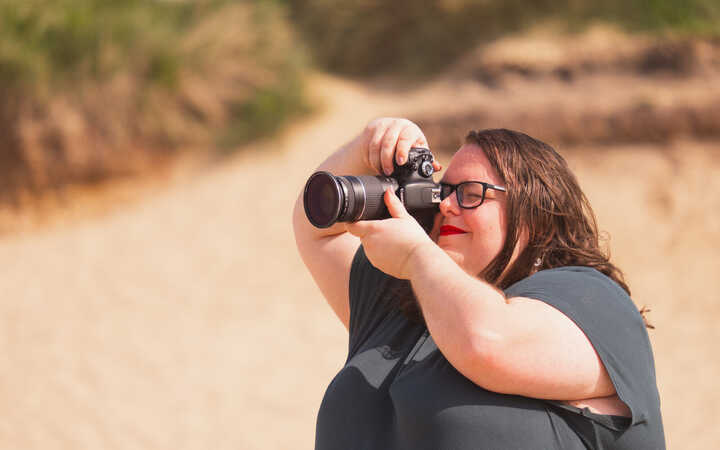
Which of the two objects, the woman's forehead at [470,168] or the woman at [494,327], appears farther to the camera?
the woman's forehead at [470,168]

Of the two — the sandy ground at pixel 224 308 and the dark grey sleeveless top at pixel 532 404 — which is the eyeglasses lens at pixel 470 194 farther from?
the sandy ground at pixel 224 308

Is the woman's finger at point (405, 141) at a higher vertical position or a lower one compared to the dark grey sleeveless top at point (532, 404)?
higher

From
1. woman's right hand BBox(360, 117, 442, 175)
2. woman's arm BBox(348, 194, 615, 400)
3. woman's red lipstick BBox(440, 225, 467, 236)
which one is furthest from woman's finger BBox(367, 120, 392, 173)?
woman's arm BBox(348, 194, 615, 400)

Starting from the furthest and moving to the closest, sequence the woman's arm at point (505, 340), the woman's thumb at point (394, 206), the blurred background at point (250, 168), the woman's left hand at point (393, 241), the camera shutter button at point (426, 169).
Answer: the blurred background at point (250, 168) → the camera shutter button at point (426, 169) → the woman's thumb at point (394, 206) → the woman's left hand at point (393, 241) → the woman's arm at point (505, 340)

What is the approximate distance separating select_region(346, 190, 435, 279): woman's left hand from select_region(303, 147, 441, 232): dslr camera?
0.05 m

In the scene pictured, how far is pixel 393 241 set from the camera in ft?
4.27

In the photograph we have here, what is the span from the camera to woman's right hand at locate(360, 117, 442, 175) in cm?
154

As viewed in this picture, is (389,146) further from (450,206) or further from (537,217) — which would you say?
(537,217)

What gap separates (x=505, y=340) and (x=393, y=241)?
0.28 m

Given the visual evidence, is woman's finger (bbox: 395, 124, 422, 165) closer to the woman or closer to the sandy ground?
the woman

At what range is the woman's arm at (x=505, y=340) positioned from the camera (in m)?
1.15

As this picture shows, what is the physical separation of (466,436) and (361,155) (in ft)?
2.28

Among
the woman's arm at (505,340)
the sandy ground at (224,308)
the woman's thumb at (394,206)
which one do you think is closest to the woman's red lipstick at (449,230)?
the woman's thumb at (394,206)

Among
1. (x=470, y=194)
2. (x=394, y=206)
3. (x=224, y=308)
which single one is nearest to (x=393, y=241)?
(x=394, y=206)
